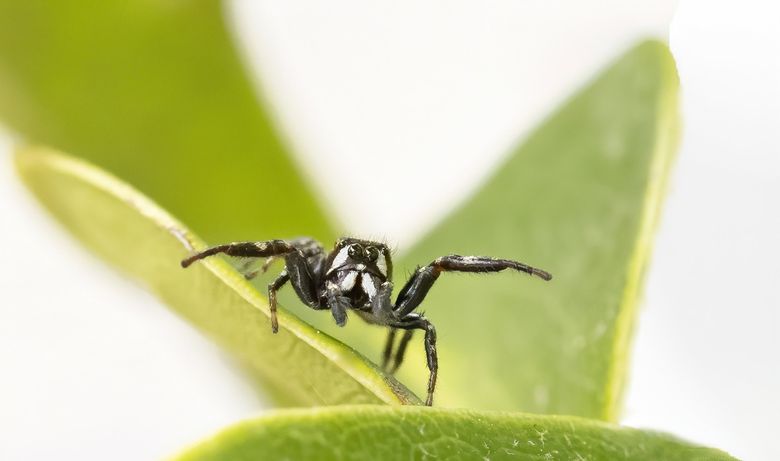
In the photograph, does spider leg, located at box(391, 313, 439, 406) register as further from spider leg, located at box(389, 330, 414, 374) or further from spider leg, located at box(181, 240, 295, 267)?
spider leg, located at box(181, 240, 295, 267)

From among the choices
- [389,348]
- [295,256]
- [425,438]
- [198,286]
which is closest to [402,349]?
[389,348]

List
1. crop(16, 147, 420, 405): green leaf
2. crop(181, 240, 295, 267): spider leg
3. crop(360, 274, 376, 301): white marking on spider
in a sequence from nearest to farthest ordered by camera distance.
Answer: crop(16, 147, 420, 405): green leaf → crop(181, 240, 295, 267): spider leg → crop(360, 274, 376, 301): white marking on spider

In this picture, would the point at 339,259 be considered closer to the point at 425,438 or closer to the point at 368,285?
the point at 368,285

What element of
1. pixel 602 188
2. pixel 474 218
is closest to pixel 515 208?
pixel 474 218

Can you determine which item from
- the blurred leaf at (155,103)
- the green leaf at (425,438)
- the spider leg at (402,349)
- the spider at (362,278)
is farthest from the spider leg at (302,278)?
the green leaf at (425,438)

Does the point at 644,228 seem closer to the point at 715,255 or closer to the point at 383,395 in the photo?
the point at 383,395

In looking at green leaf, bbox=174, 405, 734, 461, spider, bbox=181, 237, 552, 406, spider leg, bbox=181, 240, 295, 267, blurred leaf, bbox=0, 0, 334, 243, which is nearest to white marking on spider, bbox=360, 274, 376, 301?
spider, bbox=181, 237, 552, 406
